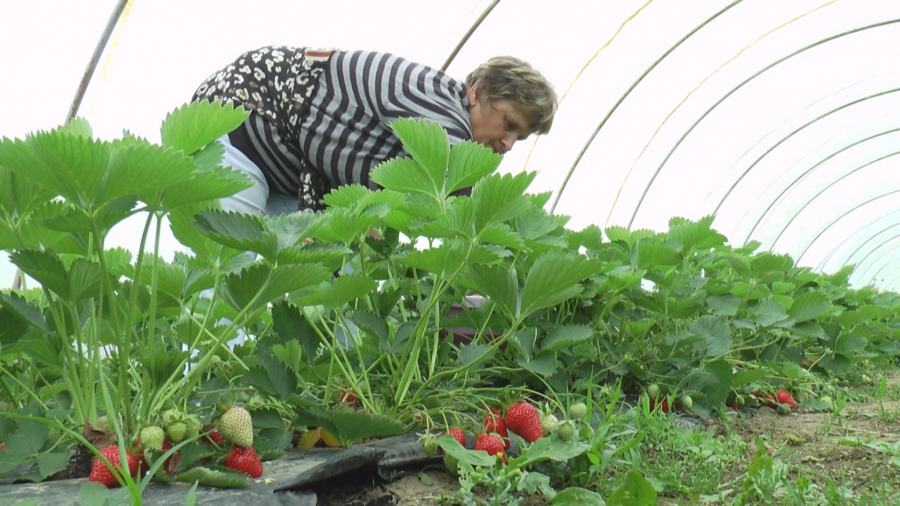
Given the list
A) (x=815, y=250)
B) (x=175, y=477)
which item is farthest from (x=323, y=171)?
(x=815, y=250)

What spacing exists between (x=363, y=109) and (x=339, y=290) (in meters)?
1.10

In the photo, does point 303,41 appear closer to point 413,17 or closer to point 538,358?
point 413,17

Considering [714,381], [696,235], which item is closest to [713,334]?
[714,381]

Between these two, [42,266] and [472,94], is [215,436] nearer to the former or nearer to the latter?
[42,266]

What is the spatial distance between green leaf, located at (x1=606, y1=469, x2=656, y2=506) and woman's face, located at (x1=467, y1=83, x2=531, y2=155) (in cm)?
143

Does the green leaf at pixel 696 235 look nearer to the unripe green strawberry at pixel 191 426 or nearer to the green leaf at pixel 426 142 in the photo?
the green leaf at pixel 426 142

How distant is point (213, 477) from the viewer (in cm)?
82

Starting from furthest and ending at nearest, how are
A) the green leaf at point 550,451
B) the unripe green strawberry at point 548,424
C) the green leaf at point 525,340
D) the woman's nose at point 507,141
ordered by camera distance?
the woman's nose at point 507,141, the green leaf at point 525,340, the unripe green strawberry at point 548,424, the green leaf at point 550,451

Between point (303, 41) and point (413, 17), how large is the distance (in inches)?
36.8

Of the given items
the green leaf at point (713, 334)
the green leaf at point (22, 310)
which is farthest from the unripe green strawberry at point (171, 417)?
the green leaf at point (713, 334)

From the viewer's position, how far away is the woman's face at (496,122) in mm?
2291

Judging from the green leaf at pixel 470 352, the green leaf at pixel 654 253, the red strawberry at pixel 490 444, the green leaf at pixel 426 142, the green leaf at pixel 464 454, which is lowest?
the red strawberry at pixel 490 444

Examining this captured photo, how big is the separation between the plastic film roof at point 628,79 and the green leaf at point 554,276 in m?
0.51

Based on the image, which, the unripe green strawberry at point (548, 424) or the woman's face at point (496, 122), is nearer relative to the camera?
the unripe green strawberry at point (548, 424)
